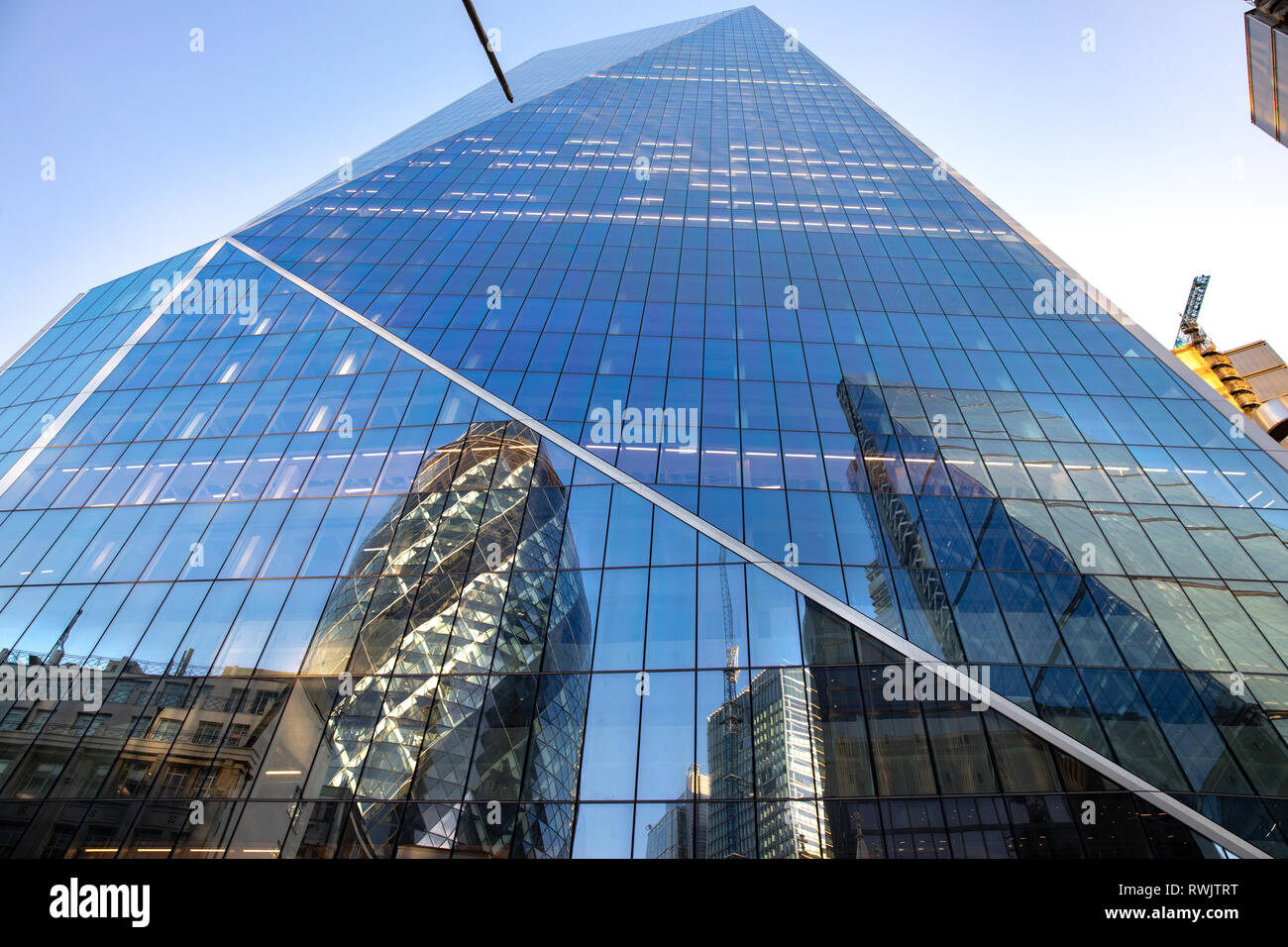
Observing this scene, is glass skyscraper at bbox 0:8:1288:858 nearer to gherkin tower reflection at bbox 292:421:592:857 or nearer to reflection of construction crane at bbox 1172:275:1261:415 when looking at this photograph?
gherkin tower reflection at bbox 292:421:592:857

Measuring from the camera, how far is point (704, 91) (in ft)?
200

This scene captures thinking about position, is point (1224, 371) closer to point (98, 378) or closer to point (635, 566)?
point (635, 566)

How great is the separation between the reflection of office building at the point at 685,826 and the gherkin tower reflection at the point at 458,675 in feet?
7.10

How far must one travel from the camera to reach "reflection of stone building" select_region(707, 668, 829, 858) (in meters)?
14.2

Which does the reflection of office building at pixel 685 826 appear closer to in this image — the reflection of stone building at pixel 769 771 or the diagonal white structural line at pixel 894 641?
the reflection of stone building at pixel 769 771

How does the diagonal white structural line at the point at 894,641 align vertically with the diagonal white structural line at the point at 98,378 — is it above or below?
below

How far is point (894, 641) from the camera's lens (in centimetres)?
1691

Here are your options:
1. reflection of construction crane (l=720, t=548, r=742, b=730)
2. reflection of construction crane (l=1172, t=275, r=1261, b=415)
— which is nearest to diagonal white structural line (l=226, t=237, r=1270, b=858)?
reflection of construction crane (l=720, t=548, r=742, b=730)

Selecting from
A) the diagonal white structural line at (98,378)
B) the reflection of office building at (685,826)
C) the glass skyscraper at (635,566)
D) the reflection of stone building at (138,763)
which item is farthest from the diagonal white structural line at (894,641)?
the diagonal white structural line at (98,378)

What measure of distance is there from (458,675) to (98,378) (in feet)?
84.5

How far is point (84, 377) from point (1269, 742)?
45.9 m

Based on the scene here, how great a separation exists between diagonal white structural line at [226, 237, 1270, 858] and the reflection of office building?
6.20m

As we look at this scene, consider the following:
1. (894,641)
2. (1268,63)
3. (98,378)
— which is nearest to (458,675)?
(894,641)

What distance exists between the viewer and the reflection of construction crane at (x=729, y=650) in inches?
636
